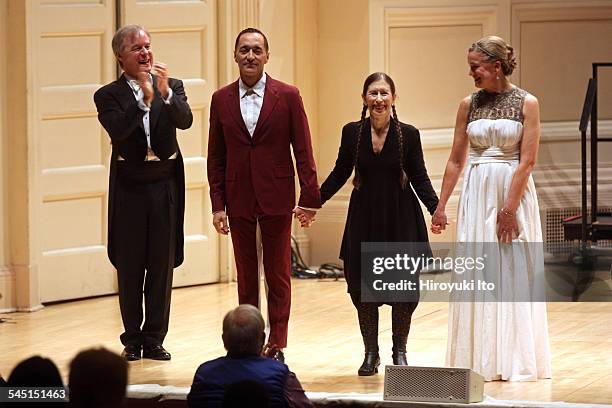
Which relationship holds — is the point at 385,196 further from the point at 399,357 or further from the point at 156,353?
the point at 156,353

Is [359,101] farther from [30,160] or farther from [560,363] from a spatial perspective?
[560,363]

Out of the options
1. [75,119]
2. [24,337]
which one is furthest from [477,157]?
[75,119]

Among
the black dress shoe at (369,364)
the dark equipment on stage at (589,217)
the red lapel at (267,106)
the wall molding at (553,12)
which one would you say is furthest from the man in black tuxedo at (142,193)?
the wall molding at (553,12)

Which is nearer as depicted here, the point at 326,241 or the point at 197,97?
the point at 197,97

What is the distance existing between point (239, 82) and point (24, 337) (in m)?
1.97

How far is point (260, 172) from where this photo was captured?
589 cm

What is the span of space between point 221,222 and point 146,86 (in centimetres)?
74

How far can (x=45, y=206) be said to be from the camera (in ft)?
26.2

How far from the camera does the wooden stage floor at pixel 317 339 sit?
5691mm

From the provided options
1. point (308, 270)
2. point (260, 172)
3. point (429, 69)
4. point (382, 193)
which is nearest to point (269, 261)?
point (260, 172)

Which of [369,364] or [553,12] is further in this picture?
[553,12]

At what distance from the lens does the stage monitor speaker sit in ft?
14.6

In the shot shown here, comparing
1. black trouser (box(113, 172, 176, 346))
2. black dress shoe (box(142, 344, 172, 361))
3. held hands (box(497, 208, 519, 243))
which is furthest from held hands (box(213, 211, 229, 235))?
held hands (box(497, 208, 519, 243))

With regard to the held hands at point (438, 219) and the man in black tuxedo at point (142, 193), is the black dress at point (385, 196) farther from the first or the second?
the man in black tuxedo at point (142, 193)
